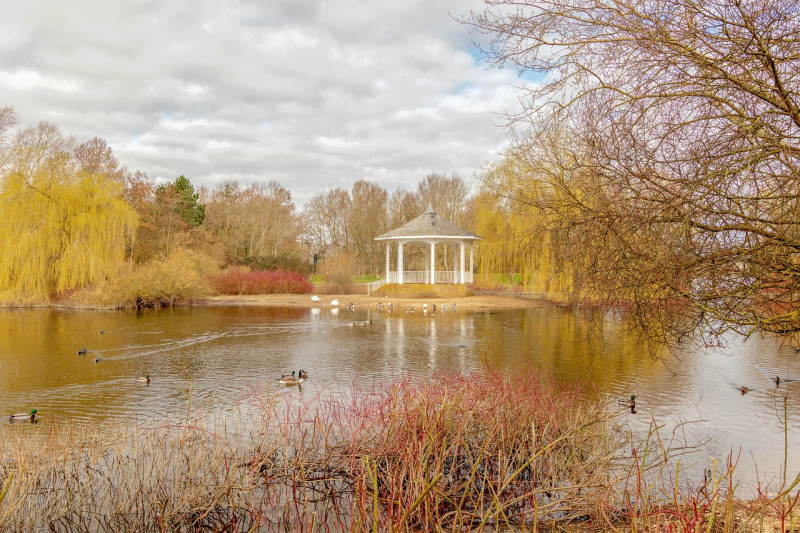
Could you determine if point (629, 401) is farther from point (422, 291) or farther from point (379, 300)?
point (422, 291)

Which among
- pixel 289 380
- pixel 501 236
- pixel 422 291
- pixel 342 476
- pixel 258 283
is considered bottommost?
pixel 342 476

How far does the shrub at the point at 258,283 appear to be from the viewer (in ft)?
110

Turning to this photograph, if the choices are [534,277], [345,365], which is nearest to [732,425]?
[345,365]

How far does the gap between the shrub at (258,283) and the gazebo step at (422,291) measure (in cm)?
503

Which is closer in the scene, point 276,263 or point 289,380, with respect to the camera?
point 289,380

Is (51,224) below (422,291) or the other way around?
the other way around

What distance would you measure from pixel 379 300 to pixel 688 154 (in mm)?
24898

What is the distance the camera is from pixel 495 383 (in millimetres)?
6691

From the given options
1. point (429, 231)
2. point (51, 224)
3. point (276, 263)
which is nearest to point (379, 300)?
point (429, 231)

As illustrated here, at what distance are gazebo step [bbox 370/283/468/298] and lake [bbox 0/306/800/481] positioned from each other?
949cm

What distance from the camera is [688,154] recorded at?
4855 mm

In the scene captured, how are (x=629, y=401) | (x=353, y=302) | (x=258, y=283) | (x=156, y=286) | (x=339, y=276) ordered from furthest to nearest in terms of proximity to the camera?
(x=339, y=276), (x=258, y=283), (x=353, y=302), (x=156, y=286), (x=629, y=401)

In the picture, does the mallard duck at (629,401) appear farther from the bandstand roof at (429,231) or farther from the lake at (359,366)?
the bandstand roof at (429,231)

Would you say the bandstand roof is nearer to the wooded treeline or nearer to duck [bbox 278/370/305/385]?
the wooded treeline
